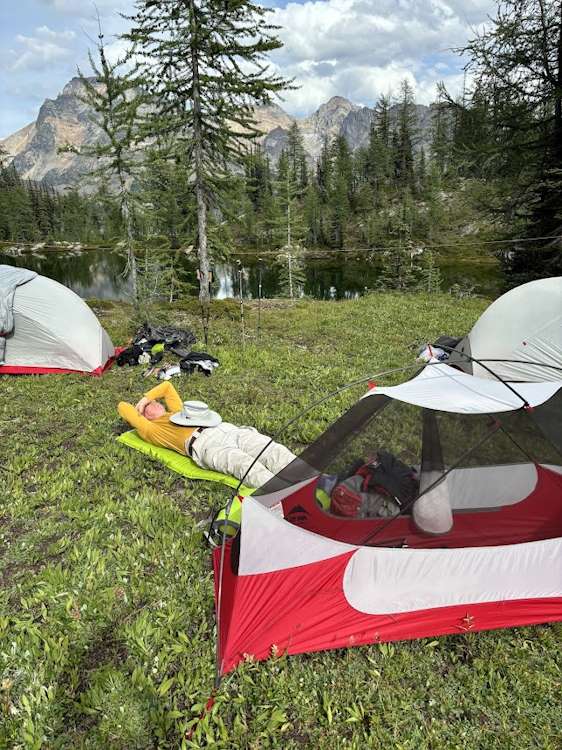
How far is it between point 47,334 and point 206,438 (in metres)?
5.73

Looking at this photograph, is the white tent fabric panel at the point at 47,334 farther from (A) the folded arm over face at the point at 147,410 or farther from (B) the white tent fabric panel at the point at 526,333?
(B) the white tent fabric panel at the point at 526,333

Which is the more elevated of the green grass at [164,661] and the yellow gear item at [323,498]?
→ the yellow gear item at [323,498]

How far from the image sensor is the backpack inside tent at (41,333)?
373 inches

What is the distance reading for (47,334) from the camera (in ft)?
31.6

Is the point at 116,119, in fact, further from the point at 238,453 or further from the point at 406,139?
the point at 406,139

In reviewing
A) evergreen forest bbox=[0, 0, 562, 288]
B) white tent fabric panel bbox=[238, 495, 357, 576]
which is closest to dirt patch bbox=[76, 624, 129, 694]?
white tent fabric panel bbox=[238, 495, 357, 576]

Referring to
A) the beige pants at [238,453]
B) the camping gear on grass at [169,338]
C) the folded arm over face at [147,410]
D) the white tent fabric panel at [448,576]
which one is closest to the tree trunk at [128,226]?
the camping gear on grass at [169,338]

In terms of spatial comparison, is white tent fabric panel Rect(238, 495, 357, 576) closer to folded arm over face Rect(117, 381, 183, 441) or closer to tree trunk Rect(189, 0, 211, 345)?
folded arm over face Rect(117, 381, 183, 441)

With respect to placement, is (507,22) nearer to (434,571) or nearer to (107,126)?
(107,126)

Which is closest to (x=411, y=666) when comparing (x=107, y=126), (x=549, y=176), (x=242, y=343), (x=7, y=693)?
(x=7, y=693)

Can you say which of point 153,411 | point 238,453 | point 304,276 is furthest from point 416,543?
point 304,276

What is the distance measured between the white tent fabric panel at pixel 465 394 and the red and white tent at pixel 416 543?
0.02 meters

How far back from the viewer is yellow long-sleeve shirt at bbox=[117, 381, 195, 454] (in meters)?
6.21

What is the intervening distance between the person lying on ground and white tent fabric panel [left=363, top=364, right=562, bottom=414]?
1.90 metres
